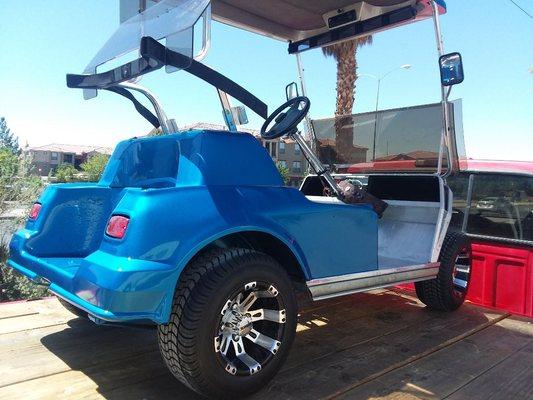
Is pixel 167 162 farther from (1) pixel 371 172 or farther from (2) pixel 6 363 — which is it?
(1) pixel 371 172

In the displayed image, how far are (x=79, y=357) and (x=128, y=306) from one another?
110cm

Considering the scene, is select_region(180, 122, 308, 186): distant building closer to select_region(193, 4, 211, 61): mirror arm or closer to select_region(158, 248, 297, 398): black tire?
select_region(193, 4, 211, 61): mirror arm

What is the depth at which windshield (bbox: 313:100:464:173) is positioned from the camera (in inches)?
163

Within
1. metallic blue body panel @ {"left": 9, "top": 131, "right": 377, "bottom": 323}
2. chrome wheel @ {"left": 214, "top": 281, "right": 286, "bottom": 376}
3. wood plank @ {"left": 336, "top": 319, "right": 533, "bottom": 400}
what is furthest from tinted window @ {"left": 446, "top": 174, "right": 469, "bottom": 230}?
chrome wheel @ {"left": 214, "top": 281, "right": 286, "bottom": 376}

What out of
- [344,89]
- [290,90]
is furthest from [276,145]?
[344,89]

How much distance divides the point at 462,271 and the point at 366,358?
175 centimetres

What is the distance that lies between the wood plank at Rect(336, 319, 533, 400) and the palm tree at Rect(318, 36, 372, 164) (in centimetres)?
221

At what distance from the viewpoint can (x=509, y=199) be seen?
4574 millimetres

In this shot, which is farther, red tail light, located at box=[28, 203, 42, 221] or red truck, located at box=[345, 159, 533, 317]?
red truck, located at box=[345, 159, 533, 317]

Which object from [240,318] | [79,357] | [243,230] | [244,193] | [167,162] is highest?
[167,162]

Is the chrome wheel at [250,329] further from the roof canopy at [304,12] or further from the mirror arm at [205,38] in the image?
the roof canopy at [304,12]

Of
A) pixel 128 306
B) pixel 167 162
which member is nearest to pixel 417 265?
pixel 167 162

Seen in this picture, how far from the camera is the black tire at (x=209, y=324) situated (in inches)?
85.0

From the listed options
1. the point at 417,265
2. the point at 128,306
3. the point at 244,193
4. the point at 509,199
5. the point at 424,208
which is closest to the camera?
the point at 128,306
